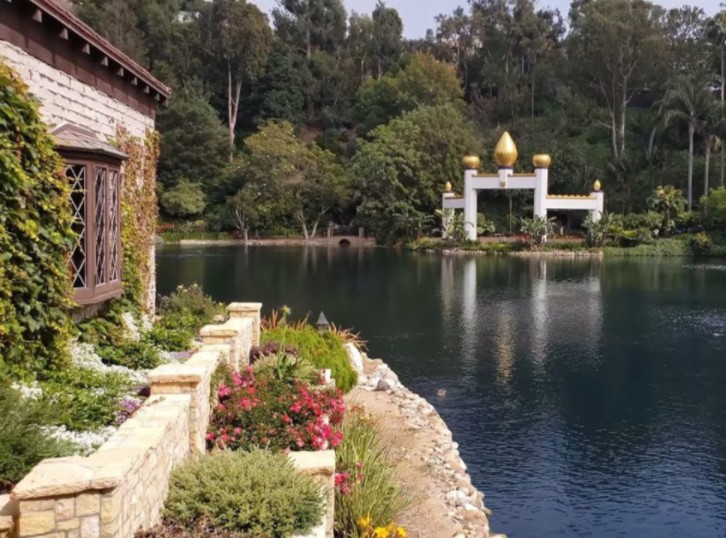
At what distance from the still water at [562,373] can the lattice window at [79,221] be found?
615 centimetres

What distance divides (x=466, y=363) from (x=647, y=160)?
46.6 meters

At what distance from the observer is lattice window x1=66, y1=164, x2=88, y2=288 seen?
361 inches

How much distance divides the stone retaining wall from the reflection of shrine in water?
34.3 ft

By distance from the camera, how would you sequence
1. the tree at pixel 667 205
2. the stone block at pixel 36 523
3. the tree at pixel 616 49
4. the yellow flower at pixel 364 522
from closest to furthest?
1. the stone block at pixel 36 523
2. the yellow flower at pixel 364 522
3. the tree at pixel 667 205
4. the tree at pixel 616 49

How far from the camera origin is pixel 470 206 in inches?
1993

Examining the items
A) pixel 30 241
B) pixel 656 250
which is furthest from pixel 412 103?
pixel 30 241

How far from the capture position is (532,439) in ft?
Result: 39.7

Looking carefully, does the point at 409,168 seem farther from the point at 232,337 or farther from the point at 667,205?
the point at 232,337

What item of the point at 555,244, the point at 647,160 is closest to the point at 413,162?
the point at 555,244

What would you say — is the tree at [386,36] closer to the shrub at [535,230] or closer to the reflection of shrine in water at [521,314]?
the shrub at [535,230]

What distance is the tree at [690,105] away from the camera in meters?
50.7

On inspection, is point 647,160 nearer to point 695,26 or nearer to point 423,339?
point 695,26

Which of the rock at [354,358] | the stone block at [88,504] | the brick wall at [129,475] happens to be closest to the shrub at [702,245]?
the rock at [354,358]

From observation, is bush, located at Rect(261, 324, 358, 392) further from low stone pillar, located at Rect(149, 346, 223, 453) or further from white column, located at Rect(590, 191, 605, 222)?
white column, located at Rect(590, 191, 605, 222)
